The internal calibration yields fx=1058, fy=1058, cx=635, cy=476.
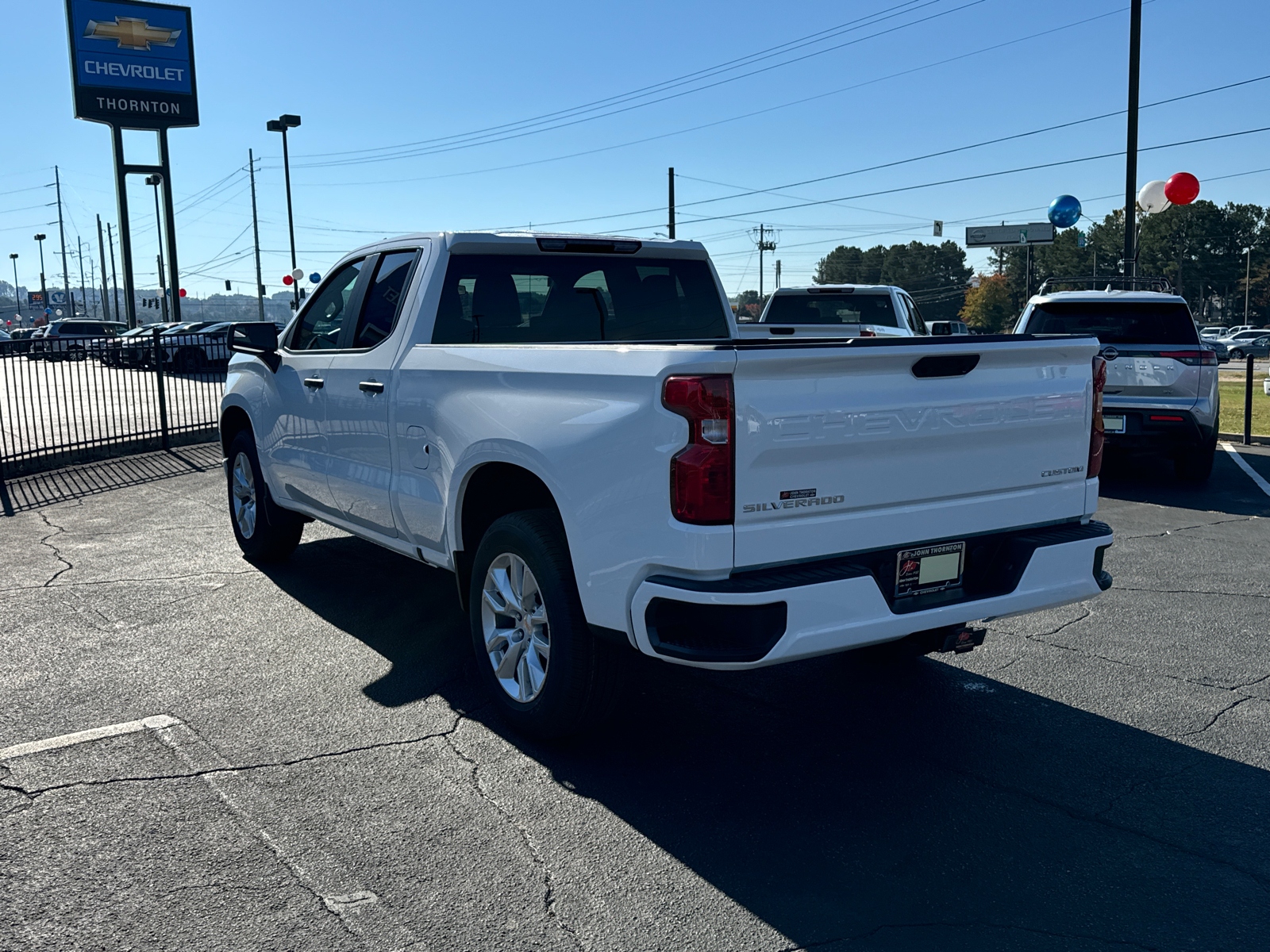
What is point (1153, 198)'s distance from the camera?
19.5 metres

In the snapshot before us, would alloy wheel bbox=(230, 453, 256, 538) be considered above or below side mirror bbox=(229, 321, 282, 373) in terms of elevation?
below

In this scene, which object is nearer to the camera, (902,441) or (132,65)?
(902,441)

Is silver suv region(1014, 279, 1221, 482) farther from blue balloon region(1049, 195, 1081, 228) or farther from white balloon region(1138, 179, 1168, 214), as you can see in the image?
blue balloon region(1049, 195, 1081, 228)

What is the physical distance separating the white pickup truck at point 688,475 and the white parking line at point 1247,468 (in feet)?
25.2

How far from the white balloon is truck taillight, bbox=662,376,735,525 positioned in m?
18.8

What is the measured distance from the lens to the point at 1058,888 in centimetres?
311

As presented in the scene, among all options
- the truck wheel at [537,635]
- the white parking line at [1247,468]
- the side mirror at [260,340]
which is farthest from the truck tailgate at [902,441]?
the white parking line at [1247,468]

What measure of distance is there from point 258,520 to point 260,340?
4.56 feet

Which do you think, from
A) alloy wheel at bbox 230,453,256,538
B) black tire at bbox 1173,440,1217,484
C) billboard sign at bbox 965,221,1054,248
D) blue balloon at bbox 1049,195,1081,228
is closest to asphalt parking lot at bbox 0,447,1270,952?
alloy wheel at bbox 230,453,256,538

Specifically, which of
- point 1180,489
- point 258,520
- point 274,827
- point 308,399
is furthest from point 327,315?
point 1180,489

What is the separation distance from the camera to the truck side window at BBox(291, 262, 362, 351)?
19.5 ft

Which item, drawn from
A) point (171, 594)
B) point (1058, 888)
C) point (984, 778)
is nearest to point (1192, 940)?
point (1058, 888)

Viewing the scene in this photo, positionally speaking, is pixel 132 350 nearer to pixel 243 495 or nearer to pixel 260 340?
pixel 243 495

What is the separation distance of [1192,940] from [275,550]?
6.04 m
